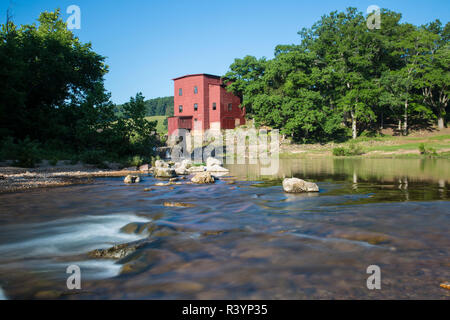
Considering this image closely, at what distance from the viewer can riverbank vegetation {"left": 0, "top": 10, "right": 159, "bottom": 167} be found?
2162cm

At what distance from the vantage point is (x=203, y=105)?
46219 mm

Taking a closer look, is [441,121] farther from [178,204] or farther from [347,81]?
[178,204]

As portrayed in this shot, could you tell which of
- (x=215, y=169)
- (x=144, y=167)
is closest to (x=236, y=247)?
(x=215, y=169)

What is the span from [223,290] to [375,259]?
222 centimetres

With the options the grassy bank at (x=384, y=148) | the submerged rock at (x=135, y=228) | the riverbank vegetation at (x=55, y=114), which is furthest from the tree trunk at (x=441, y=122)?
the submerged rock at (x=135, y=228)

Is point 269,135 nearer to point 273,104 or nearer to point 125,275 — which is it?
point 273,104

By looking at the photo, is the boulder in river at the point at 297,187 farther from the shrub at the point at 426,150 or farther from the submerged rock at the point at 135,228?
the shrub at the point at 426,150

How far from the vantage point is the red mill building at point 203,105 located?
46500 mm

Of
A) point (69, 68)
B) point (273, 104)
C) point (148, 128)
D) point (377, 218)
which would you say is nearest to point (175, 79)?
point (273, 104)

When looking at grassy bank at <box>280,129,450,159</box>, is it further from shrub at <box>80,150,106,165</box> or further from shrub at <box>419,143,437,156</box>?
shrub at <box>80,150,106,165</box>

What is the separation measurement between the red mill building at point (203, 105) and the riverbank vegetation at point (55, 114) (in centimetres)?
1829

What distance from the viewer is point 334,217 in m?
6.20
